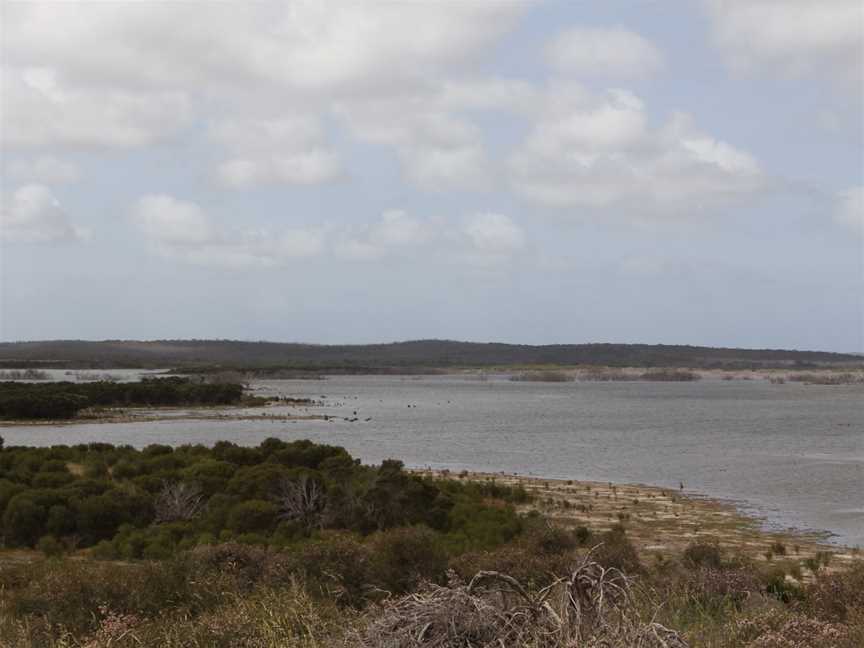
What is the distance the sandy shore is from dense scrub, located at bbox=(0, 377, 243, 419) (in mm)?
50072

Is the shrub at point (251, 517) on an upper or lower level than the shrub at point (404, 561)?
lower

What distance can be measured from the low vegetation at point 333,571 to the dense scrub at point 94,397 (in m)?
45.5

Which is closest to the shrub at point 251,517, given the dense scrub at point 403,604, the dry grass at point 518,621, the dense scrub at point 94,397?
the dense scrub at point 403,604

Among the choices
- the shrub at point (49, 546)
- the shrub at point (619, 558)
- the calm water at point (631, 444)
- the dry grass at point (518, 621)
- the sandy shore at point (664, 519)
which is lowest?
the calm water at point (631, 444)

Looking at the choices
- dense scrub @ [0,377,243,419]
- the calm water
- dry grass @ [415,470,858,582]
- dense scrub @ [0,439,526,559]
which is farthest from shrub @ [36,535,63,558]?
dense scrub @ [0,377,243,419]

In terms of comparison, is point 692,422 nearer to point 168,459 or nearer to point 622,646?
point 168,459

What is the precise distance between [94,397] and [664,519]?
7432 centimetres

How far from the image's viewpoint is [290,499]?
23.5 metres

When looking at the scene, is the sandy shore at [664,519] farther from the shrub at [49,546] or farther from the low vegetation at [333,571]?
the shrub at [49,546]

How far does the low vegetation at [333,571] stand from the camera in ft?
21.4

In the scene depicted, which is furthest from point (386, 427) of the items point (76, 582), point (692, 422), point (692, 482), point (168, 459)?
point (76, 582)

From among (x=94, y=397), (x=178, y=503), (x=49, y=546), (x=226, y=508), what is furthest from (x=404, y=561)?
(x=94, y=397)

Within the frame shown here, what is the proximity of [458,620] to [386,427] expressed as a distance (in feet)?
228

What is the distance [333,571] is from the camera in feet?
42.7
